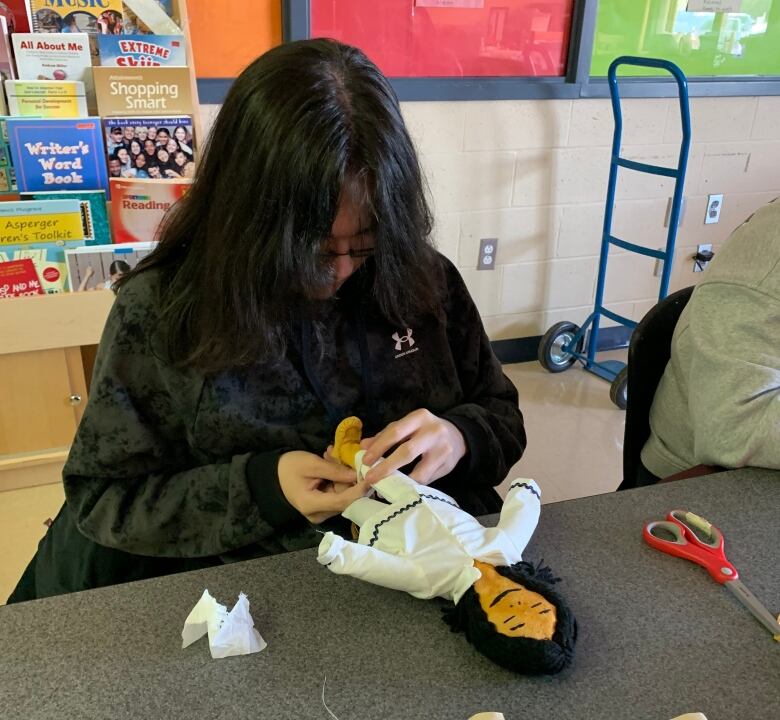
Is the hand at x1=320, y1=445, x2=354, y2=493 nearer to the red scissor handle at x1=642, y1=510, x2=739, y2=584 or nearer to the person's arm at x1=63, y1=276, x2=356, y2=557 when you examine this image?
the person's arm at x1=63, y1=276, x2=356, y2=557

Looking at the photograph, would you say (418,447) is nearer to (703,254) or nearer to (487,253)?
(487,253)

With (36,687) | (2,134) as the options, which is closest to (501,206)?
(2,134)

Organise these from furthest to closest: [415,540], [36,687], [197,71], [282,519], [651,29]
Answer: [651,29], [197,71], [282,519], [415,540], [36,687]

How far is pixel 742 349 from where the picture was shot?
100 centimetres

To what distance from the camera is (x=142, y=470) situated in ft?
3.07

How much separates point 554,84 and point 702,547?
211 centimetres

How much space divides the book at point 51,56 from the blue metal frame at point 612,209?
1.60 m

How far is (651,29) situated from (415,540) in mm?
2495

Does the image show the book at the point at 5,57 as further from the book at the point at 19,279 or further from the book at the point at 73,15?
the book at the point at 19,279

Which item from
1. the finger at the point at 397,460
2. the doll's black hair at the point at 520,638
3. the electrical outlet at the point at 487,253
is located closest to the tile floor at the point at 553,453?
the electrical outlet at the point at 487,253

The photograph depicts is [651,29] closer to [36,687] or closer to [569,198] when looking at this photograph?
[569,198]

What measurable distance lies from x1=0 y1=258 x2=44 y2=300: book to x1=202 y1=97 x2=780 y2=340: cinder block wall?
120 centimetres

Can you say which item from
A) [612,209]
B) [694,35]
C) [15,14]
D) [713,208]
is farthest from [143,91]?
[713,208]

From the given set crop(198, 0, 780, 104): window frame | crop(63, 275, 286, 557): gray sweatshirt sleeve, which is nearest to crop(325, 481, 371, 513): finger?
crop(63, 275, 286, 557): gray sweatshirt sleeve
